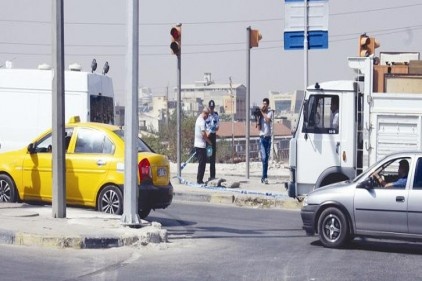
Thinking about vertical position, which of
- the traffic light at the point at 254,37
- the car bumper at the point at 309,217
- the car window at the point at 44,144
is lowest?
the car bumper at the point at 309,217

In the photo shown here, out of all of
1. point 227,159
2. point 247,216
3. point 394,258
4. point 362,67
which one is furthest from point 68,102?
point 227,159

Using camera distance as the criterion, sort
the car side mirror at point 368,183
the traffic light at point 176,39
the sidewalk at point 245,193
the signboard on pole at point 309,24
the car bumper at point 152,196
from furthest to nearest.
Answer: the traffic light at point 176,39 < the sidewalk at point 245,193 < the signboard on pole at point 309,24 < the car bumper at point 152,196 < the car side mirror at point 368,183

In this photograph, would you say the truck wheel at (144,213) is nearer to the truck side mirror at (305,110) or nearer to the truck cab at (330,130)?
the truck cab at (330,130)

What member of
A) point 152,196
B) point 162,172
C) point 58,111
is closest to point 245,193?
point 162,172

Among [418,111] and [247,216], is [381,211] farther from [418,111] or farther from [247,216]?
[247,216]

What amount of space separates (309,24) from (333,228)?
678 centimetres

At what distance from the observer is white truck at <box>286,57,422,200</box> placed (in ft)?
→ 53.0

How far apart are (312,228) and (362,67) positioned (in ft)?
14.3

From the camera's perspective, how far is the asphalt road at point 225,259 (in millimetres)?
10633

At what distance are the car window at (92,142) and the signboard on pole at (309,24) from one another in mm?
5523

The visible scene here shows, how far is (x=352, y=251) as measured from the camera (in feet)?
42.6

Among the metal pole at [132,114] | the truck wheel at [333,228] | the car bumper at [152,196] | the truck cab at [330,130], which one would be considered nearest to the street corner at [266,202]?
the truck cab at [330,130]

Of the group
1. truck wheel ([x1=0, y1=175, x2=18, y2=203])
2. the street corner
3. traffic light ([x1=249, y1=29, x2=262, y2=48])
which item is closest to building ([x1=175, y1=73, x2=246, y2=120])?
traffic light ([x1=249, y1=29, x2=262, y2=48])

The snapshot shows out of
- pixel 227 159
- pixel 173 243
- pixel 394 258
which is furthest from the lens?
pixel 227 159
